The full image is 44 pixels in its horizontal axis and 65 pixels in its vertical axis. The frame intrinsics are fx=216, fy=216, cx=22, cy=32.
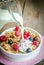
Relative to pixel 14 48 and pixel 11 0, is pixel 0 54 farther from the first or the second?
pixel 11 0

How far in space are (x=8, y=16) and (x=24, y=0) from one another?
0.24m

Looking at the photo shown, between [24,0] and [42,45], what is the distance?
435 millimetres

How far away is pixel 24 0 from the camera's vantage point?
1.21 metres

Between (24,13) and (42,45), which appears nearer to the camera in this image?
(42,45)

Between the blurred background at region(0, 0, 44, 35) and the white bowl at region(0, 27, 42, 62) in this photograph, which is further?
the blurred background at region(0, 0, 44, 35)

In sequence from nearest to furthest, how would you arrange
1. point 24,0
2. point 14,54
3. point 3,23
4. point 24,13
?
point 14,54, point 3,23, point 24,13, point 24,0

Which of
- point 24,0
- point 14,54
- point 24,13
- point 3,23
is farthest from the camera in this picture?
point 24,0

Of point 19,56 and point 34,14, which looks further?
point 34,14

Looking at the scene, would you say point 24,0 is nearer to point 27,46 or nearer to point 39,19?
point 39,19

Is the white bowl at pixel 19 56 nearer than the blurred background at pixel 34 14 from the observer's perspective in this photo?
Yes

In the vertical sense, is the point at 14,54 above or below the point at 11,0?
below

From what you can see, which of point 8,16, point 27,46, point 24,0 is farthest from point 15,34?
point 24,0

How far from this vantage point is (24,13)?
3.57ft

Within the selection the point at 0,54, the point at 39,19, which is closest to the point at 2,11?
the point at 39,19
